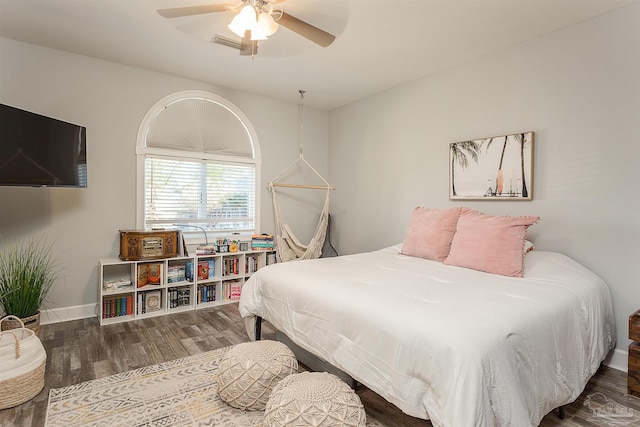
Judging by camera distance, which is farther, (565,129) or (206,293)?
(206,293)

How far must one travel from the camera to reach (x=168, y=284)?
3.39 m

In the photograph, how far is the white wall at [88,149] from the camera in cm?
294

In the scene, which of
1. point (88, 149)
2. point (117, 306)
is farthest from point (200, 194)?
point (117, 306)

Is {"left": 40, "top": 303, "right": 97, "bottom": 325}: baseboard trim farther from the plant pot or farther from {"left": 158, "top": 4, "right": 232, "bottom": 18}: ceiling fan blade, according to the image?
{"left": 158, "top": 4, "right": 232, "bottom": 18}: ceiling fan blade

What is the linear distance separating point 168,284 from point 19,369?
1551 millimetres

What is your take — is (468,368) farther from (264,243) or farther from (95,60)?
(95,60)

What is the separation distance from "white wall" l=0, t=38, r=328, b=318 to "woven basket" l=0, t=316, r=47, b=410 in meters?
1.31

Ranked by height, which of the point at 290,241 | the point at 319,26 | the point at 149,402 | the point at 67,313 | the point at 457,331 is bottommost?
the point at 149,402

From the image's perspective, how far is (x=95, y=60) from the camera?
3266 millimetres

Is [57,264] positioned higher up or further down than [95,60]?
further down

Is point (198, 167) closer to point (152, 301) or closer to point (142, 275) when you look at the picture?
point (142, 275)

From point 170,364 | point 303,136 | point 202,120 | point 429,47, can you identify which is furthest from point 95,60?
point 429,47

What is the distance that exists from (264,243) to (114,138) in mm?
1920

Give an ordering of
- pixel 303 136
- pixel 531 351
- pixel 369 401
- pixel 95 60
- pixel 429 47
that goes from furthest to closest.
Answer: pixel 303 136 < pixel 95 60 < pixel 429 47 < pixel 369 401 < pixel 531 351
